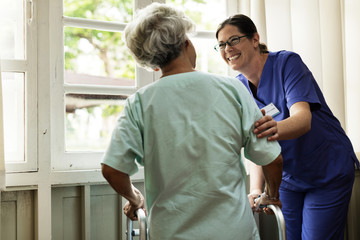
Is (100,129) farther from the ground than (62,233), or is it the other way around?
(100,129)

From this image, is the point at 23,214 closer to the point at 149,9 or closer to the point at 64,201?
the point at 64,201

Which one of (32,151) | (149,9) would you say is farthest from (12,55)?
(149,9)

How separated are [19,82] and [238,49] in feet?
3.76

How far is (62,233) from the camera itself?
7.34 feet

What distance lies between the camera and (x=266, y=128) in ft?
4.39

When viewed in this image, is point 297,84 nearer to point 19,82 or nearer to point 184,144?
point 184,144

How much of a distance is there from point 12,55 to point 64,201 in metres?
0.83

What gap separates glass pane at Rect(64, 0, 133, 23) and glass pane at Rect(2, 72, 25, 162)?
1.69 ft

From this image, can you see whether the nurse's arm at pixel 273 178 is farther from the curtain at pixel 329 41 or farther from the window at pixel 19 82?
the window at pixel 19 82

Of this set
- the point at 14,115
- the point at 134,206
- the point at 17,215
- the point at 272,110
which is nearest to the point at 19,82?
the point at 14,115

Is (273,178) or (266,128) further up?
(266,128)

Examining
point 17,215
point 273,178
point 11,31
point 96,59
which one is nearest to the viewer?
point 273,178

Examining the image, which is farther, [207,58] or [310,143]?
[207,58]

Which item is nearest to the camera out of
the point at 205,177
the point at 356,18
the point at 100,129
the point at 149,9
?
the point at 205,177
